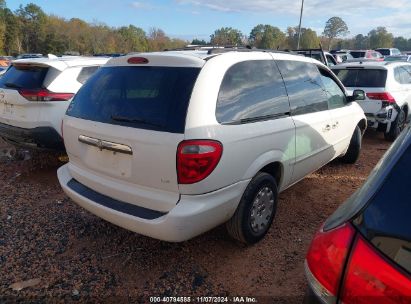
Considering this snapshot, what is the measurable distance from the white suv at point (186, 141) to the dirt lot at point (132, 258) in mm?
318

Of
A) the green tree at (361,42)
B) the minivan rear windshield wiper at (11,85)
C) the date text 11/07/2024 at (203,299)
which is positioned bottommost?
the date text 11/07/2024 at (203,299)

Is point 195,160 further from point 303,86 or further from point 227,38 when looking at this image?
point 227,38

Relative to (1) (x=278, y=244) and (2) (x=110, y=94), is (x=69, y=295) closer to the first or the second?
(2) (x=110, y=94)

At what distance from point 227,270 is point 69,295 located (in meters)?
1.28

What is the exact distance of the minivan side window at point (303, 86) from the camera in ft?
12.3

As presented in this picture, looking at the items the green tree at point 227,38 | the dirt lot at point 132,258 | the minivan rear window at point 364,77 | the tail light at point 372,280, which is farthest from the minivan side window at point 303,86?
the green tree at point 227,38

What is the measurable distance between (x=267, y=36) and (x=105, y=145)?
64888 millimetres

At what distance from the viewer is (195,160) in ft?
8.54

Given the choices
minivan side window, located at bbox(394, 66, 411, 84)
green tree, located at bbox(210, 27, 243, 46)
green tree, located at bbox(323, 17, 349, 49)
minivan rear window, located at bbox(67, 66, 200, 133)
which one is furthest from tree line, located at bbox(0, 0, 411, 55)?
minivan rear window, located at bbox(67, 66, 200, 133)

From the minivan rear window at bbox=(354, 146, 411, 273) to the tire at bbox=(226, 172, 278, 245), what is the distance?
5.93 ft

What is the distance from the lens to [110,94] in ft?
10.3

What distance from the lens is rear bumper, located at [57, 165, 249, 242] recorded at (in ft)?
8.67

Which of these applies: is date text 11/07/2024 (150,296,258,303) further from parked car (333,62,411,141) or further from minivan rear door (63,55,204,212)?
parked car (333,62,411,141)

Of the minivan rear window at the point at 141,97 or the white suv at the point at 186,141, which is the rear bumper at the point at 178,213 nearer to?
the white suv at the point at 186,141
